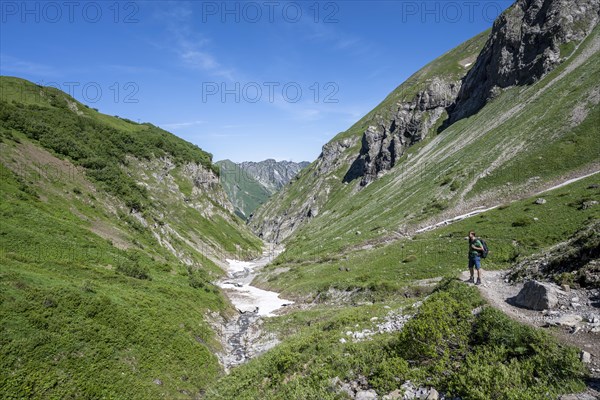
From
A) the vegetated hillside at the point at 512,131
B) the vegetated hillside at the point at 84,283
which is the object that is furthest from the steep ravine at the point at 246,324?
the vegetated hillside at the point at 512,131

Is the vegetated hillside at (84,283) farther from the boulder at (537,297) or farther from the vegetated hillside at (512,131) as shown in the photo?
the vegetated hillside at (512,131)

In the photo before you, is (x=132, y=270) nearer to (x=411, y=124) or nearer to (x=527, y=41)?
(x=527, y=41)

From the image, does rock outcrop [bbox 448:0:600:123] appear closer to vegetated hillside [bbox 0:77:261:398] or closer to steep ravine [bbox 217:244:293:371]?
steep ravine [bbox 217:244:293:371]

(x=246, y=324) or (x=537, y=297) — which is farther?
(x=246, y=324)

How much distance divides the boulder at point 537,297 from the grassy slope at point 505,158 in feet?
151

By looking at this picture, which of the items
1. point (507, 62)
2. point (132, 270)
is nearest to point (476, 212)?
point (132, 270)

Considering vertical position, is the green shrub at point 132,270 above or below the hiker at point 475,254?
below

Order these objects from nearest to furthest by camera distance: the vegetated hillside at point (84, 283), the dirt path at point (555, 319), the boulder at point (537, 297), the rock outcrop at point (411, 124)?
the dirt path at point (555, 319)
the boulder at point (537, 297)
the vegetated hillside at point (84, 283)
the rock outcrop at point (411, 124)

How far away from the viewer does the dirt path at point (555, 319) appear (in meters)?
9.22

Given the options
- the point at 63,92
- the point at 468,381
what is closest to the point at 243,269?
the point at 63,92

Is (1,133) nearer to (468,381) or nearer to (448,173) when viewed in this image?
(468,381)

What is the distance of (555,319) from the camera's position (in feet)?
42.0

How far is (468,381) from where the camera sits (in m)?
9.93

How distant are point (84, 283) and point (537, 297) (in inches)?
1117
